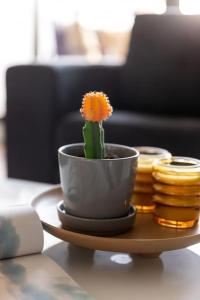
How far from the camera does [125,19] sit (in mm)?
3727

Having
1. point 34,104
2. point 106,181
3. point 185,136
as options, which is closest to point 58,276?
point 106,181

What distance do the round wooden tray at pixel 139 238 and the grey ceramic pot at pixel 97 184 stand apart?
1.5 inches

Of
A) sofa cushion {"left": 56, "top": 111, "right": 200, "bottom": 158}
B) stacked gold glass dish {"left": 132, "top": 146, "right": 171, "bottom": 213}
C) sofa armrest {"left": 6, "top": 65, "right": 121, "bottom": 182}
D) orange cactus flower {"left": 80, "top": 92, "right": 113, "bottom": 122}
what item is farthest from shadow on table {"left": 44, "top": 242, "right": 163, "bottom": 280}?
sofa armrest {"left": 6, "top": 65, "right": 121, "bottom": 182}

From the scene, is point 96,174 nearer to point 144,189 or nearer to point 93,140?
point 93,140

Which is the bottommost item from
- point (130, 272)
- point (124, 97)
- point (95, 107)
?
point (130, 272)

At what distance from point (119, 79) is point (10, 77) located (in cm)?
51

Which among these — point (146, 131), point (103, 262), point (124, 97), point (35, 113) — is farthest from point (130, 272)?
point (124, 97)

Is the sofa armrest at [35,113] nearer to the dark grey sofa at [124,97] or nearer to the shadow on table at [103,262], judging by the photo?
the dark grey sofa at [124,97]

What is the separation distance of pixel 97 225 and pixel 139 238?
0.21ft

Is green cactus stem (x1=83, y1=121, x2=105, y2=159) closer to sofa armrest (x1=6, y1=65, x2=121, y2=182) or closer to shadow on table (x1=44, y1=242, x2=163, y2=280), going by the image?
shadow on table (x1=44, y1=242, x2=163, y2=280)

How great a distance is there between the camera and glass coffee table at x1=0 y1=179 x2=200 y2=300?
2.29ft

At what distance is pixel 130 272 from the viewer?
761 mm

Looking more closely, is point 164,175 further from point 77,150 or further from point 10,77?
point 10,77

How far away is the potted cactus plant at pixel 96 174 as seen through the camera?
29.3 inches
